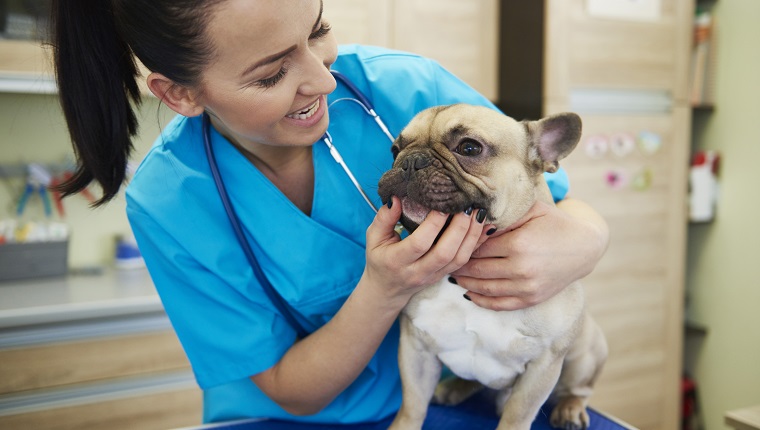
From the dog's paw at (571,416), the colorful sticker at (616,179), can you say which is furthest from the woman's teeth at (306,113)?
the colorful sticker at (616,179)

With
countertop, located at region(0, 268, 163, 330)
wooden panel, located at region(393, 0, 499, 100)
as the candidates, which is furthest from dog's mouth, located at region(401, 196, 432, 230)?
wooden panel, located at region(393, 0, 499, 100)

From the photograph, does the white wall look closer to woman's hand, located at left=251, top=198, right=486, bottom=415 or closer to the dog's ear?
the dog's ear

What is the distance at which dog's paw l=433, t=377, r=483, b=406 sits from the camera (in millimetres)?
1254

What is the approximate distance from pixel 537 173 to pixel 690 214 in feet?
7.33

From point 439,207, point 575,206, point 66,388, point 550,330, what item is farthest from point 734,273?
point 66,388

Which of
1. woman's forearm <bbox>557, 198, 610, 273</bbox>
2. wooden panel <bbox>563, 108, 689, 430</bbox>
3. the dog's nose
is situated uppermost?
the dog's nose

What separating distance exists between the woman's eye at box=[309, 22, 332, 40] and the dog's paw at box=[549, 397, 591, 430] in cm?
80

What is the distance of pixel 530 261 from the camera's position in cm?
96

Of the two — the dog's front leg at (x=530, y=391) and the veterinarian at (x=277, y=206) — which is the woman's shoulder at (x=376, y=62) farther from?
the dog's front leg at (x=530, y=391)

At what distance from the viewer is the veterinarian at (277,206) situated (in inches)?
35.9

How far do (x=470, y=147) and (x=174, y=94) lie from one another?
49cm

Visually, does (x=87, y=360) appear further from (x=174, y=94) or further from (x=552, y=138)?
(x=552, y=138)

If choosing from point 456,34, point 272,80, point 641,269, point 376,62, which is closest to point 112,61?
point 272,80

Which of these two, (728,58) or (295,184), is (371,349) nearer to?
(295,184)
